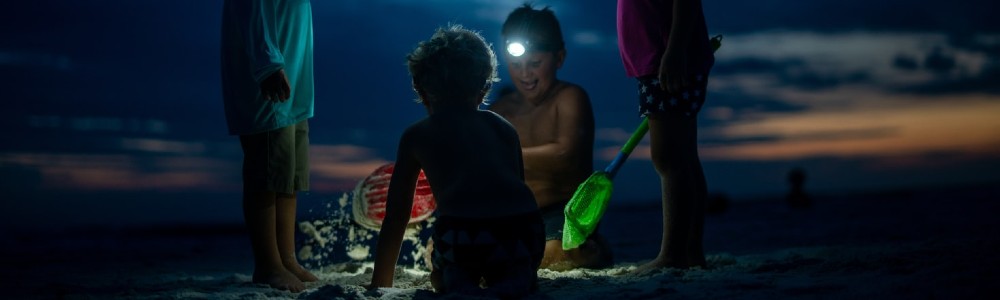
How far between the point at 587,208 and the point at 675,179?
495 mm

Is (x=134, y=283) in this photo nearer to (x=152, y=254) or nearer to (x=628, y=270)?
(x=628, y=270)

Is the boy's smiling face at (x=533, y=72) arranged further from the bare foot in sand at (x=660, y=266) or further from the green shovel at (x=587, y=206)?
the bare foot in sand at (x=660, y=266)

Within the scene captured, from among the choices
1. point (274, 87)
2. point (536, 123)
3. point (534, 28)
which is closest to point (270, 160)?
point (274, 87)

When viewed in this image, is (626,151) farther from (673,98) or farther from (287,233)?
(287,233)

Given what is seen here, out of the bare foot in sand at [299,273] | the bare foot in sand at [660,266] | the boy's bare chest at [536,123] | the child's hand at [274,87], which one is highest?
the child's hand at [274,87]

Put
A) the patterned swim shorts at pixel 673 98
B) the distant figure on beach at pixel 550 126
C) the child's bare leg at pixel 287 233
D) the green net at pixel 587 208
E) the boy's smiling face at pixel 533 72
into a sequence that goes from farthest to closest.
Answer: the boy's smiling face at pixel 533 72 → the distant figure on beach at pixel 550 126 → the green net at pixel 587 208 → the child's bare leg at pixel 287 233 → the patterned swim shorts at pixel 673 98

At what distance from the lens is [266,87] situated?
131 inches

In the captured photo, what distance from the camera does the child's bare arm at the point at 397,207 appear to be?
2.95m

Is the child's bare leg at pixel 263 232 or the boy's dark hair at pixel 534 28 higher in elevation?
the boy's dark hair at pixel 534 28

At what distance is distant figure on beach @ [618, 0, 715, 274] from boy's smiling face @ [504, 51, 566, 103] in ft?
2.47

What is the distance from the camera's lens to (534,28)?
14.1ft

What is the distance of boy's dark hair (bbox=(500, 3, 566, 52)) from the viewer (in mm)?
4305

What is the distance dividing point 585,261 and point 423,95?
4.82ft

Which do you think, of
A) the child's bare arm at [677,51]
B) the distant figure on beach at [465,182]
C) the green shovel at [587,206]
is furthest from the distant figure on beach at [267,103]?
the child's bare arm at [677,51]
